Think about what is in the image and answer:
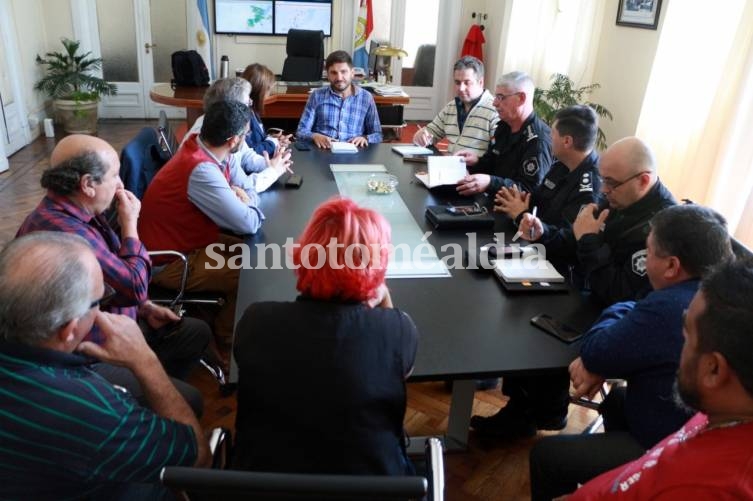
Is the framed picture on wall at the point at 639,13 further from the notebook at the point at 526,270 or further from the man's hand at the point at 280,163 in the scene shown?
the notebook at the point at 526,270

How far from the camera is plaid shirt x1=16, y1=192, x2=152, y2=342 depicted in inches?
69.2

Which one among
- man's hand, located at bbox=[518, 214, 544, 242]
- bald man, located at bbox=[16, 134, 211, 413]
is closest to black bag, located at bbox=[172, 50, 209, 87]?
bald man, located at bbox=[16, 134, 211, 413]

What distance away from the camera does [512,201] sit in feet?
8.28

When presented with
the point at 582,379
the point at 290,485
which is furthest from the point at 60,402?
the point at 582,379

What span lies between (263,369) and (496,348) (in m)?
0.67

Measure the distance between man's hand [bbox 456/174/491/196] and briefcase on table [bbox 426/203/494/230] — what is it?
0.31m

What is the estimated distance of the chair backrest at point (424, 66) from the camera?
7.79m

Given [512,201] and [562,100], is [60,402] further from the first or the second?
[562,100]

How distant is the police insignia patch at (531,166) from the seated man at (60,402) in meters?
2.16

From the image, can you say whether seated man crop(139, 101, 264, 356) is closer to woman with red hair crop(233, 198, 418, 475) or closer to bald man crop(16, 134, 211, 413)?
bald man crop(16, 134, 211, 413)

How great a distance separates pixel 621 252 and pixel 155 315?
167cm

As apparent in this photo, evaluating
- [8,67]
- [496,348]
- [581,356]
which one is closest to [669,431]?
[581,356]

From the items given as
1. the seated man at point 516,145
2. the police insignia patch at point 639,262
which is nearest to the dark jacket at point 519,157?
the seated man at point 516,145

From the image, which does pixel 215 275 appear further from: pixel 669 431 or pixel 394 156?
pixel 669 431
